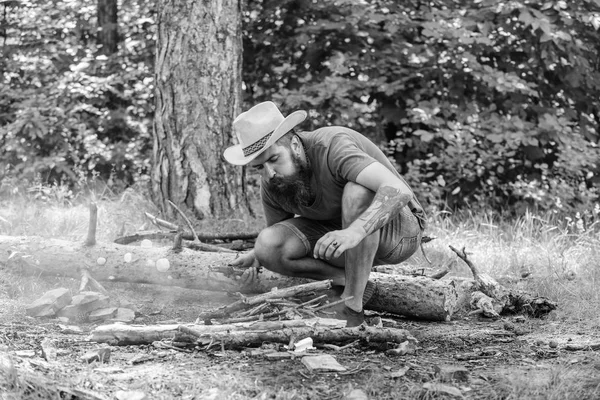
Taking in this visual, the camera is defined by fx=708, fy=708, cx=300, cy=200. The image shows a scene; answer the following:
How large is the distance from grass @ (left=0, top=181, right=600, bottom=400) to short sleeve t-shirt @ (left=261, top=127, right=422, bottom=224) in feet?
4.32

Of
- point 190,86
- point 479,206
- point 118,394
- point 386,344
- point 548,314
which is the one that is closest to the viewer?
point 118,394

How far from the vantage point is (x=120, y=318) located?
14.0ft

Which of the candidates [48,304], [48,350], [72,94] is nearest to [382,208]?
[48,350]

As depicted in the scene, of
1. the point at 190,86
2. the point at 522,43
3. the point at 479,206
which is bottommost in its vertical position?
the point at 479,206

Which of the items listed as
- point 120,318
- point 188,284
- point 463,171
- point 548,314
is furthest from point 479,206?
point 120,318

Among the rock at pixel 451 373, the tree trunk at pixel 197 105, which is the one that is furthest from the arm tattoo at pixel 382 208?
the tree trunk at pixel 197 105

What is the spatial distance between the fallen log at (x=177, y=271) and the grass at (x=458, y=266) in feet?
0.72

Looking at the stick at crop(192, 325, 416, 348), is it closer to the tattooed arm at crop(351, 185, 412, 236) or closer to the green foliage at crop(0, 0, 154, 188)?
the tattooed arm at crop(351, 185, 412, 236)

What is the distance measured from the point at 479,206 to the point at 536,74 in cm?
170

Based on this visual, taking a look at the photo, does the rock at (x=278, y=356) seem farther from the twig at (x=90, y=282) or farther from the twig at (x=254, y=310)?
the twig at (x=90, y=282)

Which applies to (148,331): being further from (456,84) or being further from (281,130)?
(456,84)

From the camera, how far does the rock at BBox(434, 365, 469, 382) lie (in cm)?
309

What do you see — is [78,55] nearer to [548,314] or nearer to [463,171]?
[463,171]

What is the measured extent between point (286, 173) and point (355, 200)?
45 centimetres
